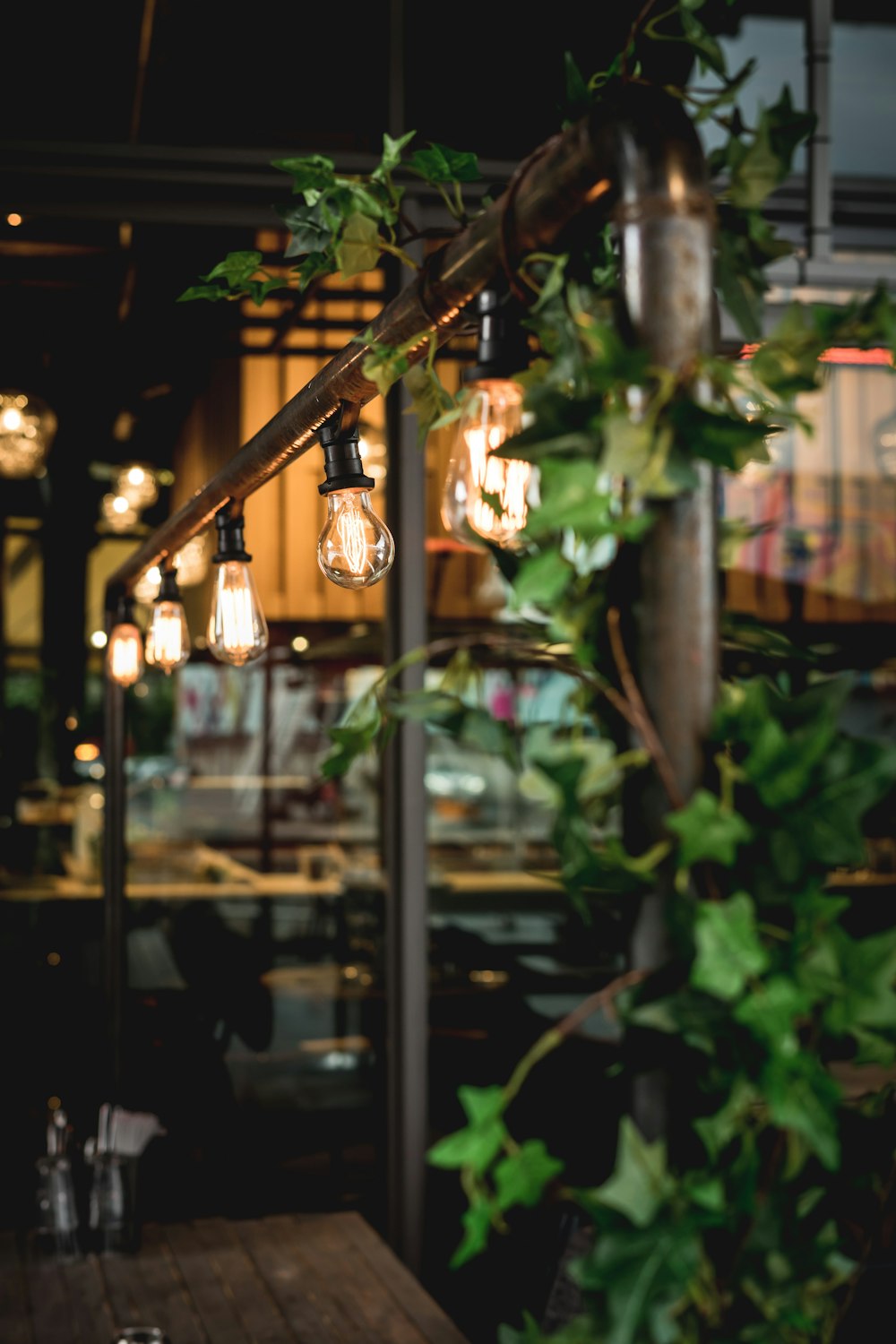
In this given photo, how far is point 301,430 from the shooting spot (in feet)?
6.18

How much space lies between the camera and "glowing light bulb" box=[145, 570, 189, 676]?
118 inches

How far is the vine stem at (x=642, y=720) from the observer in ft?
→ 2.68

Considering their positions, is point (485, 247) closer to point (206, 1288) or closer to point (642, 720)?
point (642, 720)

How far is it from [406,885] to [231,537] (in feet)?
4.25

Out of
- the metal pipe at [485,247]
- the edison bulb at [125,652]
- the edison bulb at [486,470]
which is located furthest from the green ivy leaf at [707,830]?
the edison bulb at [125,652]

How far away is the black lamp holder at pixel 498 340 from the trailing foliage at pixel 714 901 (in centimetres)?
28

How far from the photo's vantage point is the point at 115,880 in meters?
3.53

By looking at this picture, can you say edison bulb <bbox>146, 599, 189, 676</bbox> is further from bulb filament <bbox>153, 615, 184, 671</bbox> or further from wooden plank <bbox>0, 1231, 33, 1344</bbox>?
wooden plank <bbox>0, 1231, 33, 1344</bbox>

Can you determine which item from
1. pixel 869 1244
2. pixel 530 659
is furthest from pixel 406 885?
pixel 869 1244

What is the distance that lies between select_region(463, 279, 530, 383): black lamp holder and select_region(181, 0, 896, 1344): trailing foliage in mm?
281

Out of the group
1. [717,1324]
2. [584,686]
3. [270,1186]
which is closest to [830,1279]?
[717,1324]

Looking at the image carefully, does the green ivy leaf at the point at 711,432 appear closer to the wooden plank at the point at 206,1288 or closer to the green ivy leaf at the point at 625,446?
the green ivy leaf at the point at 625,446

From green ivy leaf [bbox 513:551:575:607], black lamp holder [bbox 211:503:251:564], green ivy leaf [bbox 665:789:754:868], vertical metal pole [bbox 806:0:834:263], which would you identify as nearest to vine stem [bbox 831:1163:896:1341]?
green ivy leaf [bbox 665:789:754:868]

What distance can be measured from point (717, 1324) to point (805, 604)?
3.52m
